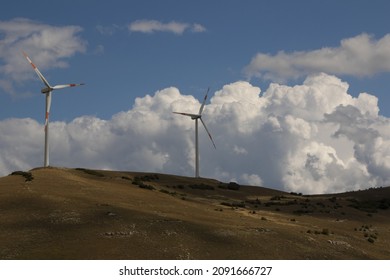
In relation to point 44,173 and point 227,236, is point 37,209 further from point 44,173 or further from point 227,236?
point 44,173

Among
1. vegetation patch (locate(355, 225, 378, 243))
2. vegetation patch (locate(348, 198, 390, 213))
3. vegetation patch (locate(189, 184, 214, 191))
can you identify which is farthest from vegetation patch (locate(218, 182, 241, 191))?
vegetation patch (locate(355, 225, 378, 243))

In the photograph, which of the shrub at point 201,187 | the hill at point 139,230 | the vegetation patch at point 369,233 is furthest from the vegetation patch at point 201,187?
the vegetation patch at point 369,233

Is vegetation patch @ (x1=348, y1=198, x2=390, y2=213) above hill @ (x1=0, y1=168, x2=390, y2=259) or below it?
above

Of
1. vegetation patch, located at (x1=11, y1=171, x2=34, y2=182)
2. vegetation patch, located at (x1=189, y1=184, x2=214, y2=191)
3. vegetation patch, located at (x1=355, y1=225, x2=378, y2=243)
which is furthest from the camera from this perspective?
vegetation patch, located at (x1=189, y1=184, x2=214, y2=191)

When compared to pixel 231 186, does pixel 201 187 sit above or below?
below

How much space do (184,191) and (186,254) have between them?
63146 millimetres

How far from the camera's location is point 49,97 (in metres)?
100

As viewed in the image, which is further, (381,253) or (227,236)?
(381,253)

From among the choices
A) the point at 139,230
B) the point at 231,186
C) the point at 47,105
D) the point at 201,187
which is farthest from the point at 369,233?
the point at 47,105

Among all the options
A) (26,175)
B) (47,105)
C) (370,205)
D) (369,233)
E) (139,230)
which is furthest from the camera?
(370,205)

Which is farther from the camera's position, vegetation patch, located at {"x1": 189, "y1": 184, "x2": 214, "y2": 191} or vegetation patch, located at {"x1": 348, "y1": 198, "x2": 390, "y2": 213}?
vegetation patch, located at {"x1": 189, "y1": 184, "x2": 214, "y2": 191}

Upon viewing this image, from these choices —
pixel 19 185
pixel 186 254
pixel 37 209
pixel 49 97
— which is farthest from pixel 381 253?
pixel 49 97

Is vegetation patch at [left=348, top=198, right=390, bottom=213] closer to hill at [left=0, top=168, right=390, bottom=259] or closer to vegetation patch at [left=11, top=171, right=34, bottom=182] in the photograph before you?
hill at [left=0, top=168, right=390, bottom=259]

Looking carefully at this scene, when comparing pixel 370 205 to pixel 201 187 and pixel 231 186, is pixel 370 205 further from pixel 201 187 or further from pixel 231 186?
pixel 201 187
